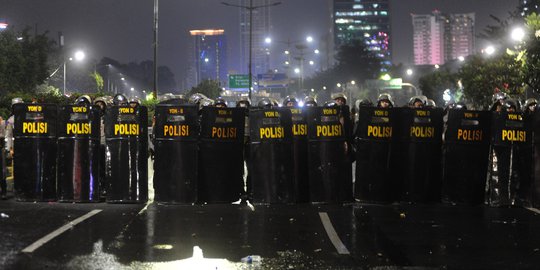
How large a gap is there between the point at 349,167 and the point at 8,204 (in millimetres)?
5581

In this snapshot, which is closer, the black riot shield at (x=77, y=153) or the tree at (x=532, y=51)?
the black riot shield at (x=77, y=153)

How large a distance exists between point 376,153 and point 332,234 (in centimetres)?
272

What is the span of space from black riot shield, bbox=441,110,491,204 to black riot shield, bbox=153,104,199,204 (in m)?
4.24

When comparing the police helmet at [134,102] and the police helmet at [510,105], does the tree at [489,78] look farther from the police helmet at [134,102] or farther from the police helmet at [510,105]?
the police helmet at [134,102]

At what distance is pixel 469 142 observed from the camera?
439 inches

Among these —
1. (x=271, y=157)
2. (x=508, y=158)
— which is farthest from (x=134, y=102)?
(x=508, y=158)

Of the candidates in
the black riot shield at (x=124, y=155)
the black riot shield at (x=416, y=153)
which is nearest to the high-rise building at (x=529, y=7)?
the black riot shield at (x=416, y=153)

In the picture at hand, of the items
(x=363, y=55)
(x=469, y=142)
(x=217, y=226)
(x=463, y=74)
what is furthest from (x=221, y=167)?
(x=363, y=55)

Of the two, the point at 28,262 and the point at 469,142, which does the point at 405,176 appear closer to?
the point at 469,142

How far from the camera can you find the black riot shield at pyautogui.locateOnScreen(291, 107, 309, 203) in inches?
436

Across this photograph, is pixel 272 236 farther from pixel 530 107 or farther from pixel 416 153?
pixel 530 107

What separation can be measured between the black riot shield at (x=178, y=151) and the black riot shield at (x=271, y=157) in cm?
97

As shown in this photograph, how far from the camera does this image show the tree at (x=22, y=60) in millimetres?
49156

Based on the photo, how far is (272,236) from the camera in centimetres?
853
